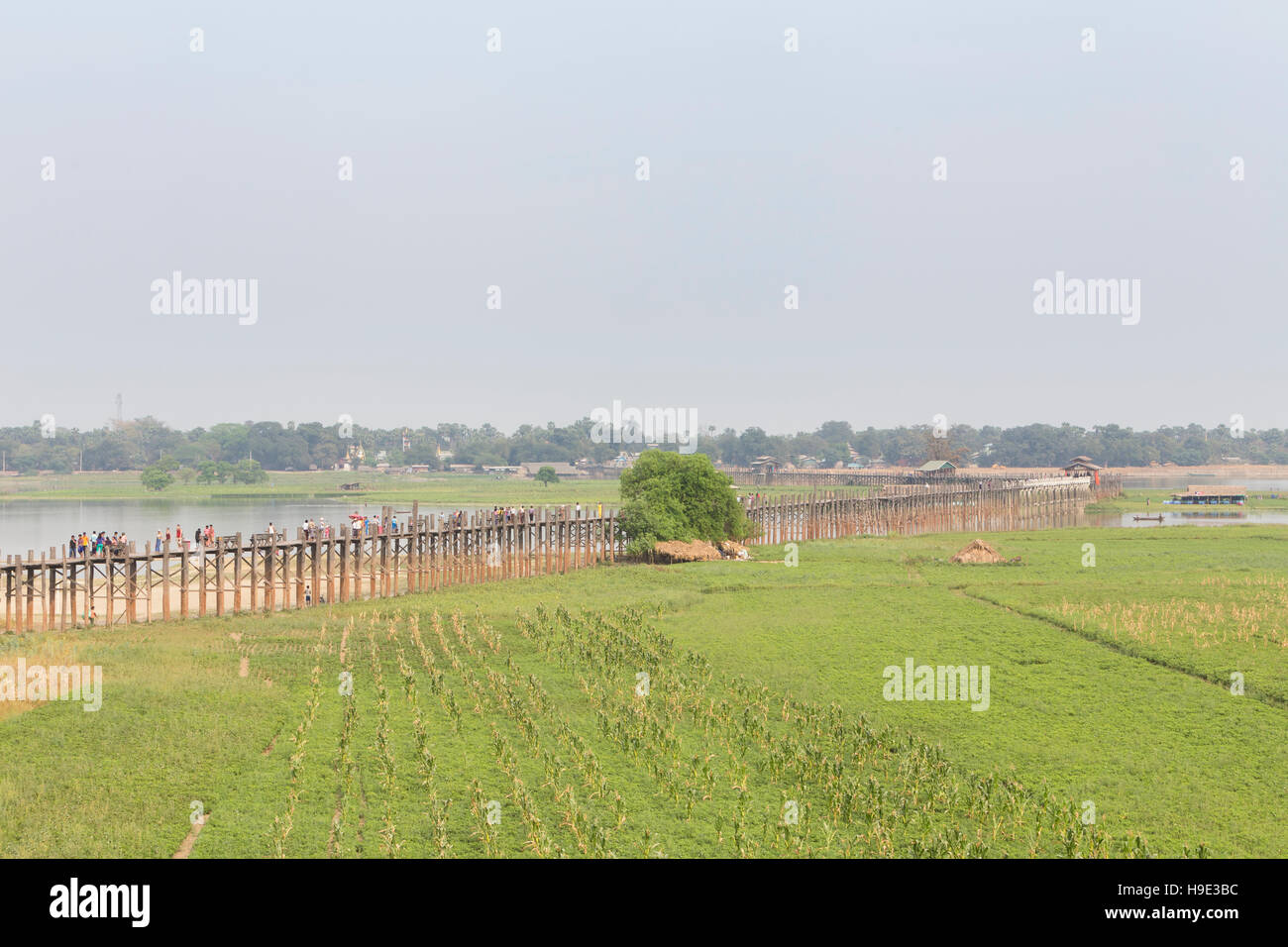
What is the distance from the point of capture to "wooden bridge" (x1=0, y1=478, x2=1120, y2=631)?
31703 mm

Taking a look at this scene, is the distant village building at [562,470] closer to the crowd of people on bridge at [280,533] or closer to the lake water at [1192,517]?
the lake water at [1192,517]

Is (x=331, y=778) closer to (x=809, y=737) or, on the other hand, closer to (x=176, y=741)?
(x=176, y=741)

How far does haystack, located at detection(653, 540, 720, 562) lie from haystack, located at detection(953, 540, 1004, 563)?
13.4 meters

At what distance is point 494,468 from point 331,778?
183 metres

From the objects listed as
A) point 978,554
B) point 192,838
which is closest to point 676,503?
point 978,554

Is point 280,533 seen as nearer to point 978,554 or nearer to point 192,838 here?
point 192,838

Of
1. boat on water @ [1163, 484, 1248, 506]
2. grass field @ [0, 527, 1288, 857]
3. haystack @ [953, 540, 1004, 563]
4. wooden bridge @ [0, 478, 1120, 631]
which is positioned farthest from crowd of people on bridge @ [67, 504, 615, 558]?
boat on water @ [1163, 484, 1248, 506]

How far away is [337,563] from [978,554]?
108 ft

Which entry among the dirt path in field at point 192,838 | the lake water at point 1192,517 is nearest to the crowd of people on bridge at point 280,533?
the dirt path in field at point 192,838

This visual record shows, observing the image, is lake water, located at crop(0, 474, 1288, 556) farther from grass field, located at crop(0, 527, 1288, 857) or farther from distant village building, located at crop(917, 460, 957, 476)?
grass field, located at crop(0, 527, 1288, 857)

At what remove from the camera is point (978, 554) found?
51375mm

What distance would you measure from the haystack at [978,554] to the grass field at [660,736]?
51.3ft

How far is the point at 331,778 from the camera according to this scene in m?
16.5
